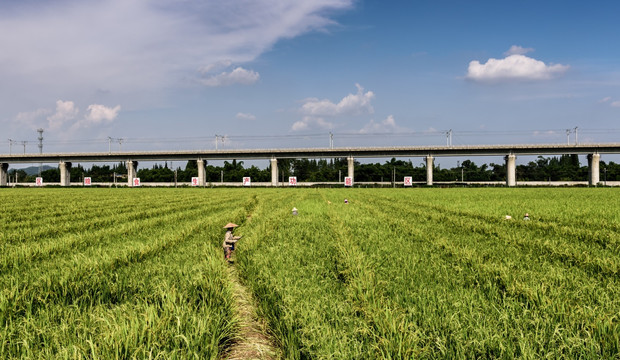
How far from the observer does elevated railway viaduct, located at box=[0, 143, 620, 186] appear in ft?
312

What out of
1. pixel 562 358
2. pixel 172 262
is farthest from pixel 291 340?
pixel 172 262

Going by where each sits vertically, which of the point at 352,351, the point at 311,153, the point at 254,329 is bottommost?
the point at 254,329

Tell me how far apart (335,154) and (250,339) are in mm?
99615

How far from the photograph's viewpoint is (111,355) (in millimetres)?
3322

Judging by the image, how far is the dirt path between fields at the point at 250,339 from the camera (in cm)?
420

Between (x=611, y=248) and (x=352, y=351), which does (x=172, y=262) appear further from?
(x=611, y=248)

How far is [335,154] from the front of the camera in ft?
340

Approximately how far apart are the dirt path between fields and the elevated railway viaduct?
95043 mm

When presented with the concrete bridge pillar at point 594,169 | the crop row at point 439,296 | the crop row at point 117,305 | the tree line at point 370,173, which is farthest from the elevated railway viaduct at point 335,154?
the crop row at point 117,305

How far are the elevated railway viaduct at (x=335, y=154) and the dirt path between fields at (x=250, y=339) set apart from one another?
95043mm

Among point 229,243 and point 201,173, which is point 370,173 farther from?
point 229,243

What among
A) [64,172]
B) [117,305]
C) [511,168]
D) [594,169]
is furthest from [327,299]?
[64,172]

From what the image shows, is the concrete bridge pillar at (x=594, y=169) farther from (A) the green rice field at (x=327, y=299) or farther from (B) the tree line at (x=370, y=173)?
(A) the green rice field at (x=327, y=299)

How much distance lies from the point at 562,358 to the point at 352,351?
76.0 inches
